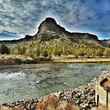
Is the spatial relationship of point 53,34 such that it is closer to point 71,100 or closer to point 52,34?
point 52,34

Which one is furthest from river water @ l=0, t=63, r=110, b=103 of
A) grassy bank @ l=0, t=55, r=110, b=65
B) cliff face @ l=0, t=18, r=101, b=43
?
cliff face @ l=0, t=18, r=101, b=43

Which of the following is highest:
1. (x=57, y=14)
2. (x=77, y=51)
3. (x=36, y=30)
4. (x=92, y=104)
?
(x=57, y=14)

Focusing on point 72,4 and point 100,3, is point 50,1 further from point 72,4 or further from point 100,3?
point 100,3

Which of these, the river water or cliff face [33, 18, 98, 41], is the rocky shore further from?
cliff face [33, 18, 98, 41]

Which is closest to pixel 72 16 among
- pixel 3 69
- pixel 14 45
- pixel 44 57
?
pixel 44 57

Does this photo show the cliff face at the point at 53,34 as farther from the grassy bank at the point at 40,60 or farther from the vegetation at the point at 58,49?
the grassy bank at the point at 40,60

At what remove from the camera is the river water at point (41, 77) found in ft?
7.32

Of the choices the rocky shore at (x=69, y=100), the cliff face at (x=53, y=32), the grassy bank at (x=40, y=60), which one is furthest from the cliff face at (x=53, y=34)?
the rocky shore at (x=69, y=100)

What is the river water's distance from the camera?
→ 7.32ft

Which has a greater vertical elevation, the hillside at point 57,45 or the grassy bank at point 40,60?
the hillside at point 57,45

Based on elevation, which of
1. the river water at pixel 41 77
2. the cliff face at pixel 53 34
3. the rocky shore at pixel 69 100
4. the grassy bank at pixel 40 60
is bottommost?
the rocky shore at pixel 69 100

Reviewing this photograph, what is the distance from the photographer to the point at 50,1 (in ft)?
7.42

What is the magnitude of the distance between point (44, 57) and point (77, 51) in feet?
1.03

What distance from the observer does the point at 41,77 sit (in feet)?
7.45
